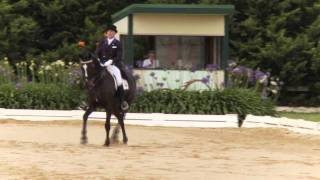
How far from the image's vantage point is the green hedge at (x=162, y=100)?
68.6 ft

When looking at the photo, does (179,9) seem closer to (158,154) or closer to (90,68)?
(90,68)

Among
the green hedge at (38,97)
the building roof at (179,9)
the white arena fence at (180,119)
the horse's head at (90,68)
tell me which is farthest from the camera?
the building roof at (179,9)

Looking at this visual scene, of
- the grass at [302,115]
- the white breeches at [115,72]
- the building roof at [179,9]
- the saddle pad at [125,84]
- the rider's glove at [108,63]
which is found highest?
the building roof at [179,9]

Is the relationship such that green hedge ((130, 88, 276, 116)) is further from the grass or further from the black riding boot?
the black riding boot

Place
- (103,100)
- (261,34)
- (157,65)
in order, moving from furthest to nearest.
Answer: (261,34) < (157,65) < (103,100)

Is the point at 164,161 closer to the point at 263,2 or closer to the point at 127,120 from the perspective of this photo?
the point at 127,120

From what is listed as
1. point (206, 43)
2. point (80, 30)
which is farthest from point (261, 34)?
point (80, 30)

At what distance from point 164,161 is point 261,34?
14527 millimetres

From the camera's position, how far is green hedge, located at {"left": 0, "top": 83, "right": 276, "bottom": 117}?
2092 centimetres

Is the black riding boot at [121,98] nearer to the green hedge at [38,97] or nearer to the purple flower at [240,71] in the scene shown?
the green hedge at [38,97]

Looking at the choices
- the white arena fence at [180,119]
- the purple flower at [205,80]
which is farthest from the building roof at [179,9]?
the white arena fence at [180,119]

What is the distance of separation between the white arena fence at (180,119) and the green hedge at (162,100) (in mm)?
782

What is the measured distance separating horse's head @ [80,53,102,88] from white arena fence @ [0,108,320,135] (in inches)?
197

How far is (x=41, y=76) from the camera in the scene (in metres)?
23.5
